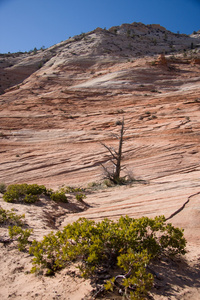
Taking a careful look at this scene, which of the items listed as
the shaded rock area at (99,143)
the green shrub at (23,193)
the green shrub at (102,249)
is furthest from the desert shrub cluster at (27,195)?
the green shrub at (102,249)

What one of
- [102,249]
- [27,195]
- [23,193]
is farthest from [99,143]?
[102,249]

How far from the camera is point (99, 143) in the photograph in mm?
15672

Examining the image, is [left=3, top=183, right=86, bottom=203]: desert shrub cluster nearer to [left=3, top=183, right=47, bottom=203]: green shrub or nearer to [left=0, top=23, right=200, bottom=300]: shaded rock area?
[left=3, top=183, right=47, bottom=203]: green shrub

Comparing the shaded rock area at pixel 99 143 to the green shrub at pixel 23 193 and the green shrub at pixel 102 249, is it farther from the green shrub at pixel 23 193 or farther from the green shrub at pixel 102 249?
the green shrub at pixel 23 193

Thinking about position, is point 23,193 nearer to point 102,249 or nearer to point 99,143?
point 102,249

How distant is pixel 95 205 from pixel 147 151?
771 centimetres

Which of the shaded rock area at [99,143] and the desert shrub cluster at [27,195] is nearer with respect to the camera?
the shaded rock area at [99,143]

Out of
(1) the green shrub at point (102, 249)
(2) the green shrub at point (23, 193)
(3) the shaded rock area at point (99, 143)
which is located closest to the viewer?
(1) the green shrub at point (102, 249)

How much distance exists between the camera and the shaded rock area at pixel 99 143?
10.4ft

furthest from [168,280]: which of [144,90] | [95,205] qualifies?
[144,90]

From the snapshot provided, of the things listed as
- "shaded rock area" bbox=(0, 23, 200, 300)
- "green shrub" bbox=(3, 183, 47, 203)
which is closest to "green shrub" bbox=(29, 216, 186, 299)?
"shaded rock area" bbox=(0, 23, 200, 300)

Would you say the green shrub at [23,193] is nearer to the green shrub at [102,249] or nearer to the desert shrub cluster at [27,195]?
the desert shrub cluster at [27,195]

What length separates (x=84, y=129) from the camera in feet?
58.8

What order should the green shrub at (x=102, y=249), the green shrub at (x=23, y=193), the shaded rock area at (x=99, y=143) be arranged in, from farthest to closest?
the green shrub at (x=23, y=193)
the shaded rock area at (x=99, y=143)
the green shrub at (x=102, y=249)
